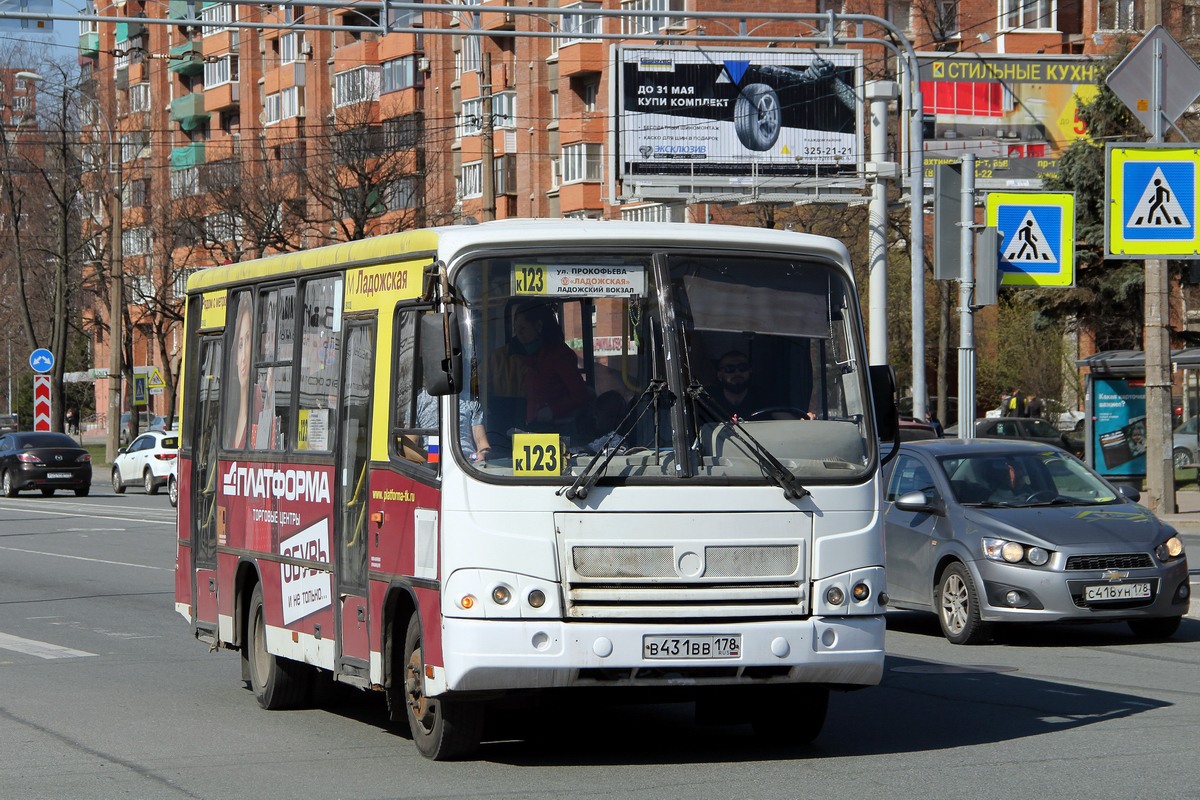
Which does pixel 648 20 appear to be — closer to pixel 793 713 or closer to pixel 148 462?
pixel 148 462

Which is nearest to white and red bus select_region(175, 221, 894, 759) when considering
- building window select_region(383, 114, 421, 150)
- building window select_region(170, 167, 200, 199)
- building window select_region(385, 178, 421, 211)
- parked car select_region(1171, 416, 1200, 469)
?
parked car select_region(1171, 416, 1200, 469)

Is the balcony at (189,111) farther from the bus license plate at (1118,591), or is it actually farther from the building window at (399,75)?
the bus license plate at (1118,591)

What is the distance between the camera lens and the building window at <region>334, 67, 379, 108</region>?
6775 cm

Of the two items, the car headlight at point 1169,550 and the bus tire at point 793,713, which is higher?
the car headlight at point 1169,550

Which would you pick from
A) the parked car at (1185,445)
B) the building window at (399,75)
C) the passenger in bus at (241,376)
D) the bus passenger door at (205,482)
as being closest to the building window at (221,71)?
the building window at (399,75)

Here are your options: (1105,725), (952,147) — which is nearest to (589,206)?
(952,147)

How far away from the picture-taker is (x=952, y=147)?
161 ft

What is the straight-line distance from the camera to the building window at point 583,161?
200 ft

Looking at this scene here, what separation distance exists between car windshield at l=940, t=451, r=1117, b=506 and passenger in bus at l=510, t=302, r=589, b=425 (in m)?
6.30

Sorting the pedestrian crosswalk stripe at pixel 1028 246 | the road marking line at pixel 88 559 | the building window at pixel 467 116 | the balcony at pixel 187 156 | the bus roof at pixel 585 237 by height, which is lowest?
the road marking line at pixel 88 559

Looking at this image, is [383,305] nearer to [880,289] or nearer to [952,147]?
[880,289]

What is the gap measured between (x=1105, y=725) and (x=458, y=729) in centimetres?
347

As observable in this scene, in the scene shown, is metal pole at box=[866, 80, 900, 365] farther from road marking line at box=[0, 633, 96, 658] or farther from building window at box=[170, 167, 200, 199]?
building window at box=[170, 167, 200, 199]

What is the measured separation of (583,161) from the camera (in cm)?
6138
